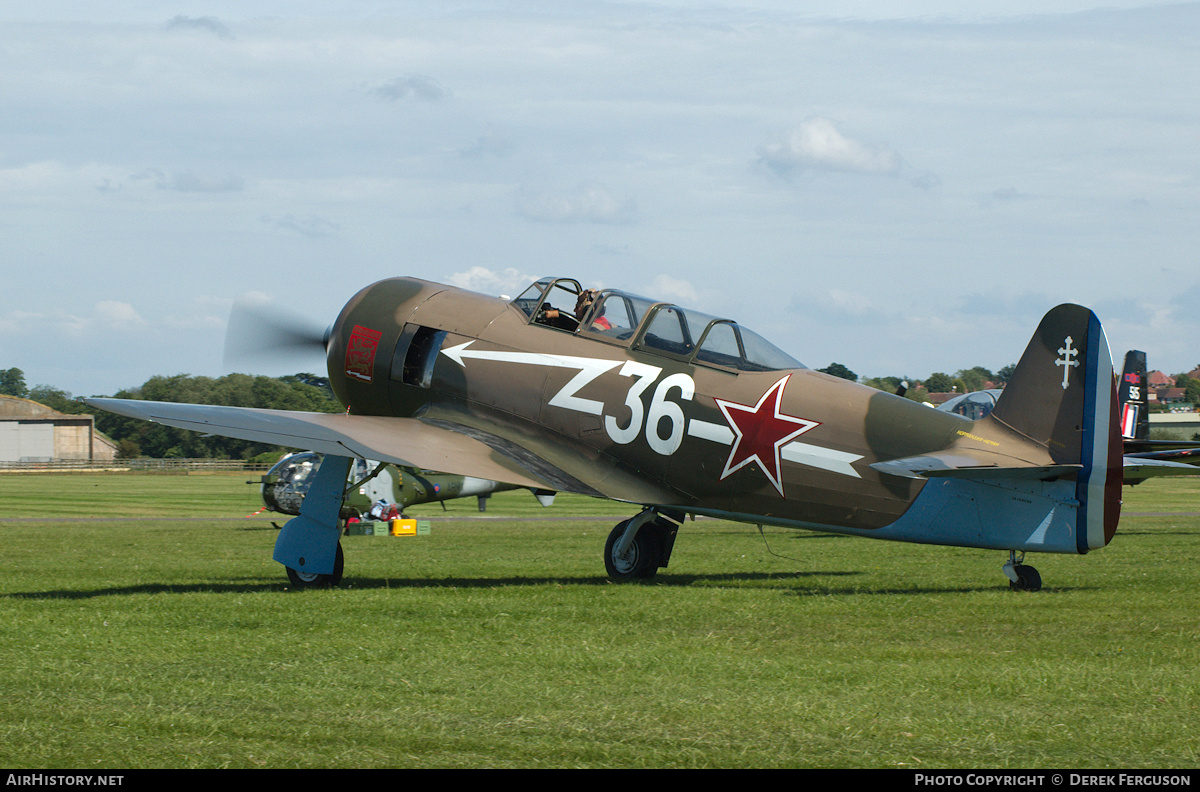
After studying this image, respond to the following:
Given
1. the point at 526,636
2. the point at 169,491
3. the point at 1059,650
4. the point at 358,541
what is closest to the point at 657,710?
the point at 526,636

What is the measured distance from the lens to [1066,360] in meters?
10.7

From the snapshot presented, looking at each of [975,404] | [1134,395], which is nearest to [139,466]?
[1134,395]

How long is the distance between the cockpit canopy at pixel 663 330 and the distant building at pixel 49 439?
107830mm

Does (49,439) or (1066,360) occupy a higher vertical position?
(1066,360)

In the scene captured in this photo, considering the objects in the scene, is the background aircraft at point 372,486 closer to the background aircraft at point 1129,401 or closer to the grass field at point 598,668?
the background aircraft at point 1129,401

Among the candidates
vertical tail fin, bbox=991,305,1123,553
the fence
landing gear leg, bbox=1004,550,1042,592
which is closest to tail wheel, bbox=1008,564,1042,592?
landing gear leg, bbox=1004,550,1042,592

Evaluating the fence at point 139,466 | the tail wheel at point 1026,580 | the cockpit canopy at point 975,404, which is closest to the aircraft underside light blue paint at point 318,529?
the tail wheel at point 1026,580

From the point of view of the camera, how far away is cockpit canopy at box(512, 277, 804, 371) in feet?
38.5

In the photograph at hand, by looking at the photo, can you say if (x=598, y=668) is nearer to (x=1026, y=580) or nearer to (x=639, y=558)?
(x=639, y=558)

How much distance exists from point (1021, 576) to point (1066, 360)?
7.44 feet

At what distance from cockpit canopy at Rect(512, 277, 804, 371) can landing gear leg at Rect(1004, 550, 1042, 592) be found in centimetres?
278

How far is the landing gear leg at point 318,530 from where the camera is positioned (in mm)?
11750

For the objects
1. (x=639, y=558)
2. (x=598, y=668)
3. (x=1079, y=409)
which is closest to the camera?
(x=598, y=668)

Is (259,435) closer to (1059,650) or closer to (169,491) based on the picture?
(1059,650)
